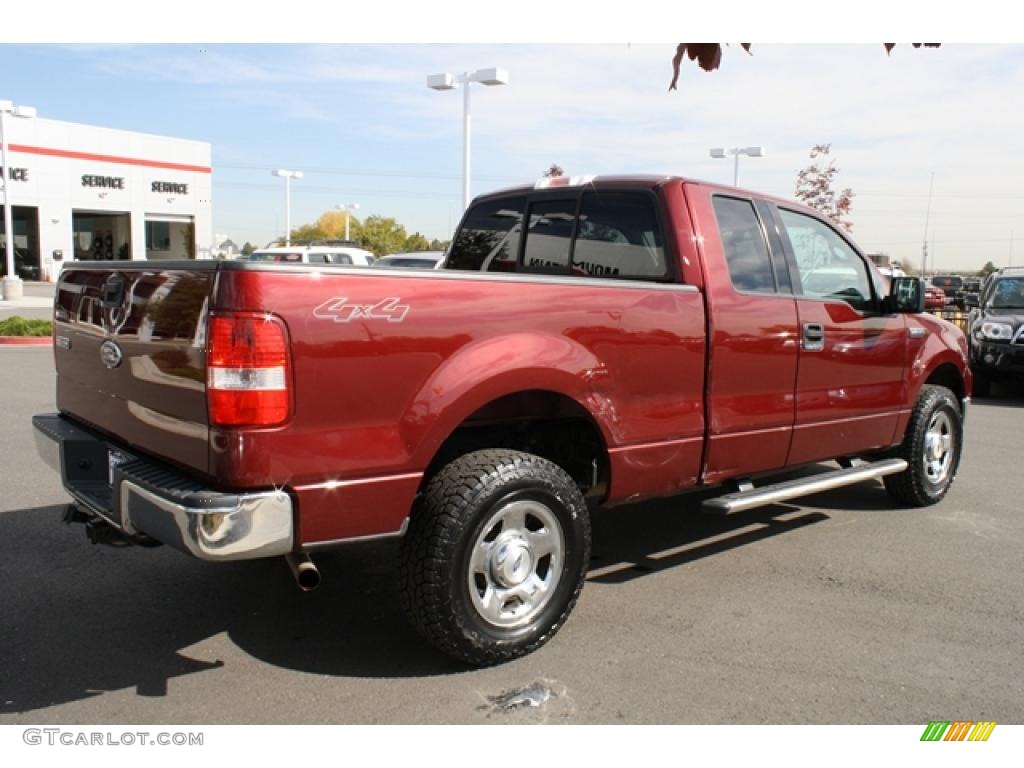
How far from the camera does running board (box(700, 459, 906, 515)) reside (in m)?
4.52

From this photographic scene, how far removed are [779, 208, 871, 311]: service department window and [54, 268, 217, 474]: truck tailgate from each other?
3.35m

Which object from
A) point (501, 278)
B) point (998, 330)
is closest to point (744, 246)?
point (501, 278)

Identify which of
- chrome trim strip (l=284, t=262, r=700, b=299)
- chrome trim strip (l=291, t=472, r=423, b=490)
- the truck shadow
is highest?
chrome trim strip (l=284, t=262, r=700, b=299)

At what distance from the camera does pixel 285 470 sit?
3129mm

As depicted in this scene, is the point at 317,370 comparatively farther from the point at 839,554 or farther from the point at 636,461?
the point at 839,554

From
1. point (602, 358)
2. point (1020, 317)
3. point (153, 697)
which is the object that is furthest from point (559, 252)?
point (1020, 317)

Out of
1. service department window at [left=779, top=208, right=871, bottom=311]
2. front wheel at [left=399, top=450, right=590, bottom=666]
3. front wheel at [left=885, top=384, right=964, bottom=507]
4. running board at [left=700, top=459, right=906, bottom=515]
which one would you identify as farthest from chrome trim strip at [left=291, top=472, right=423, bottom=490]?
front wheel at [left=885, top=384, right=964, bottom=507]

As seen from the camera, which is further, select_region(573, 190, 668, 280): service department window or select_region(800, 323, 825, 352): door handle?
select_region(800, 323, 825, 352): door handle

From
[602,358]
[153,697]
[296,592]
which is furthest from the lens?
[296,592]

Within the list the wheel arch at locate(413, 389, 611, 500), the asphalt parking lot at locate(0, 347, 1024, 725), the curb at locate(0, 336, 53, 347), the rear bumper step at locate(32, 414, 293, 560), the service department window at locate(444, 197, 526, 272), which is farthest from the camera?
the curb at locate(0, 336, 53, 347)

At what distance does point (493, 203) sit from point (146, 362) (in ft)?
8.65

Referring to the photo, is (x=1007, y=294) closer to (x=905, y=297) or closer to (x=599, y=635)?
(x=905, y=297)

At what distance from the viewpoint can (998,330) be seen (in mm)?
11898

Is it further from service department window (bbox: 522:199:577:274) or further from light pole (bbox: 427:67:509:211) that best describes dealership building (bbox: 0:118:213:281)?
service department window (bbox: 522:199:577:274)
